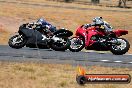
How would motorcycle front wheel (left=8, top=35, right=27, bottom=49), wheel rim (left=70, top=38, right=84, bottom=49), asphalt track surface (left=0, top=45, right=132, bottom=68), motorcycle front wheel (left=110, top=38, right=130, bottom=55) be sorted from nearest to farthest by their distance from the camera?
asphalt track surface (left=0, top=45, right=132, bottom=68)
motorcycle front wheel (left=110, top=38, right=130, bottom=55)
wheel rim (left=70, top=38, right=84, bottom=49)
motorcycle front wheel (left=8, top=35, right=27, bottom=49)

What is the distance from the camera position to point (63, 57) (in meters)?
20.7

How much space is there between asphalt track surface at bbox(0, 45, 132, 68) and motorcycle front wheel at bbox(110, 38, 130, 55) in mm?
267

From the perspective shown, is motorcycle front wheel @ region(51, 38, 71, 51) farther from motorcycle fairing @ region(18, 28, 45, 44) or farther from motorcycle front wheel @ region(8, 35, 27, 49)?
motorcycle front wheel @ region(8, 35, 27, 49)

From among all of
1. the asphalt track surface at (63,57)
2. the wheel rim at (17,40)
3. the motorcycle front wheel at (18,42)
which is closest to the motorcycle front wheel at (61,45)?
the asphalt track surface at (63,57)

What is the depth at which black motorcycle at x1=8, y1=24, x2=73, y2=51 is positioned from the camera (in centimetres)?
2221

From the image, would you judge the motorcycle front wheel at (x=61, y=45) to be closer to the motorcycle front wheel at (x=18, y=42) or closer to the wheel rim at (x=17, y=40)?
the motorcycle front wheel at (x=18, y=42)

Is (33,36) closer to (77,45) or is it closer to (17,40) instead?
(17,40)

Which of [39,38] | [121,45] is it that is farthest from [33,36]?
[121,45]

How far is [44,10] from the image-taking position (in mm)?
58219

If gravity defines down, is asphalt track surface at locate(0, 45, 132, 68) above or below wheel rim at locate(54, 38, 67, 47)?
below

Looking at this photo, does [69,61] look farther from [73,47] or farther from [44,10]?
[44,10]

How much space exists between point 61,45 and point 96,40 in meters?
2.00

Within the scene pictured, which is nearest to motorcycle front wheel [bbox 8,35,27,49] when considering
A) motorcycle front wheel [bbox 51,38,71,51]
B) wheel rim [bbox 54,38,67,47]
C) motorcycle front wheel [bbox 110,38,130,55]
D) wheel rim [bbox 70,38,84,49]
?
motorcycle front wheel [bbox 51,38,71,51]

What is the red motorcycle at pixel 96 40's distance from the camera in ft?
72.1
